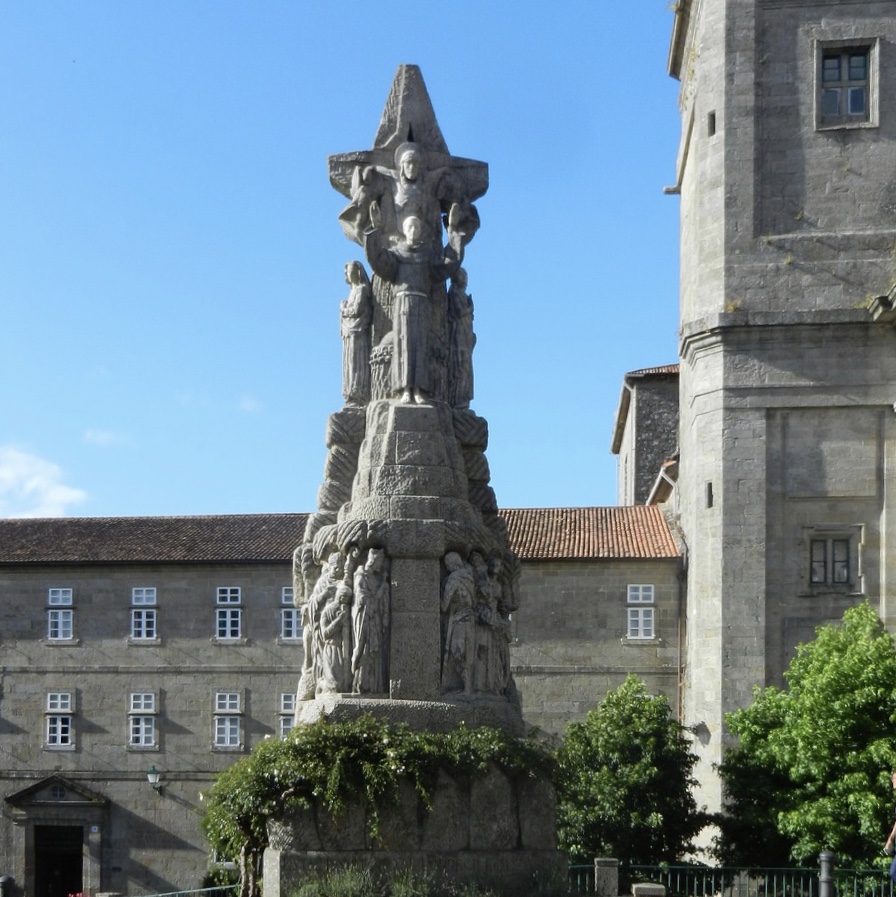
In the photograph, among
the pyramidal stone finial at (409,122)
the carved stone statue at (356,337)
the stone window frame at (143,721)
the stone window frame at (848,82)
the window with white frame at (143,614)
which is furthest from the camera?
the window with white frame at (143,614)

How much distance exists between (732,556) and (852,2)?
37.1ft

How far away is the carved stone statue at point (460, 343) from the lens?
2036 cm

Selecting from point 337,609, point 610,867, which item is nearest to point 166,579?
point 610,867

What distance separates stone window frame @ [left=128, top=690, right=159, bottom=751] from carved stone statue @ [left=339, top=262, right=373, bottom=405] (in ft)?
103

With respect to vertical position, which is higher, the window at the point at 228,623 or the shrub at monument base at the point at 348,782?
the window at the point at 228,623

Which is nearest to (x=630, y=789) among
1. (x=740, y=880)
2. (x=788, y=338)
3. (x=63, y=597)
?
(x=740, y=880)

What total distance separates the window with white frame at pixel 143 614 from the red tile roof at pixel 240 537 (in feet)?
2.81

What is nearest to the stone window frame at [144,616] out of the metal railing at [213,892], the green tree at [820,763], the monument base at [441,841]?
the green tree at [820,763]

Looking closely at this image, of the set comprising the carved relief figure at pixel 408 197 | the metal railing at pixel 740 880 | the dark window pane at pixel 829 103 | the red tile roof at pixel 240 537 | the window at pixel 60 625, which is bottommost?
the metal railing at pixel 740 880

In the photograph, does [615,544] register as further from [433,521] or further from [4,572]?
[433,521]

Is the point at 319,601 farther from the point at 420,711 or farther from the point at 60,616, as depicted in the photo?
the point at 60,616

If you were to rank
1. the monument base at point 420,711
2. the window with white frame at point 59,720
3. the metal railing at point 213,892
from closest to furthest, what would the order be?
the monument base at point 420,711 → the metal railing at point 213,892 → the window with white frame at point 59,720

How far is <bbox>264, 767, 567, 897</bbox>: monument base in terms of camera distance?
58.2 ft

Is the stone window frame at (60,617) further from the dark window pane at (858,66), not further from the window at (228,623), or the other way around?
the dark window pane at (858,66)
